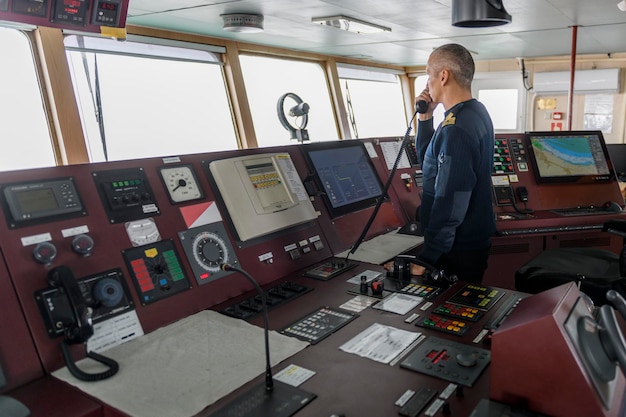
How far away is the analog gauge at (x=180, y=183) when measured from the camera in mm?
1725

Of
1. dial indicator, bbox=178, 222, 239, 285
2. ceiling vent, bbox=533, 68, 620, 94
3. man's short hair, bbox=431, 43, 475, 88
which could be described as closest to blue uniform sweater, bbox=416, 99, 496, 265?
man's short hair, bbox=431, 43, 475, 88

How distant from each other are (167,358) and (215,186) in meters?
0.78

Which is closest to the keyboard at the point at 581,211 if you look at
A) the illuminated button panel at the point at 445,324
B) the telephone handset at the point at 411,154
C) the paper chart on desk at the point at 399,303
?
the telephone handset at the point at 411,154

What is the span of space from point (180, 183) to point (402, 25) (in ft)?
10.8

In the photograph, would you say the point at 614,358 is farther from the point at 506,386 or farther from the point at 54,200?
the point at 54,200

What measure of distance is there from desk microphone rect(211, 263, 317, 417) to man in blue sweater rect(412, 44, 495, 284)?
35.8 inches

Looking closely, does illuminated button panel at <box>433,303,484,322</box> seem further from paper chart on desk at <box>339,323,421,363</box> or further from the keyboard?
the keyboard

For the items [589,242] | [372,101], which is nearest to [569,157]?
[589,242]

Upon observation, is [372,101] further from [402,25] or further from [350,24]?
[350,24]

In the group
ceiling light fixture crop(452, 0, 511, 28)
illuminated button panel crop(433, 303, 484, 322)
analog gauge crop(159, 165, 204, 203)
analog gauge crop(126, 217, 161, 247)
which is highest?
ceiling light fixture crop(452, 0, 511, 28)

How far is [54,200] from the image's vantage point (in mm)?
1423

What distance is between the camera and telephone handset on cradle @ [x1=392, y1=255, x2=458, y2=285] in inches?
67.9

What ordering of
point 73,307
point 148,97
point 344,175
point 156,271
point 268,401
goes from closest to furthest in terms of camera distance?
point 268,401
point 73,307
point 156,271
point 344,175
point 148,97

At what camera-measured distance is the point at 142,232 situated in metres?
1.57
